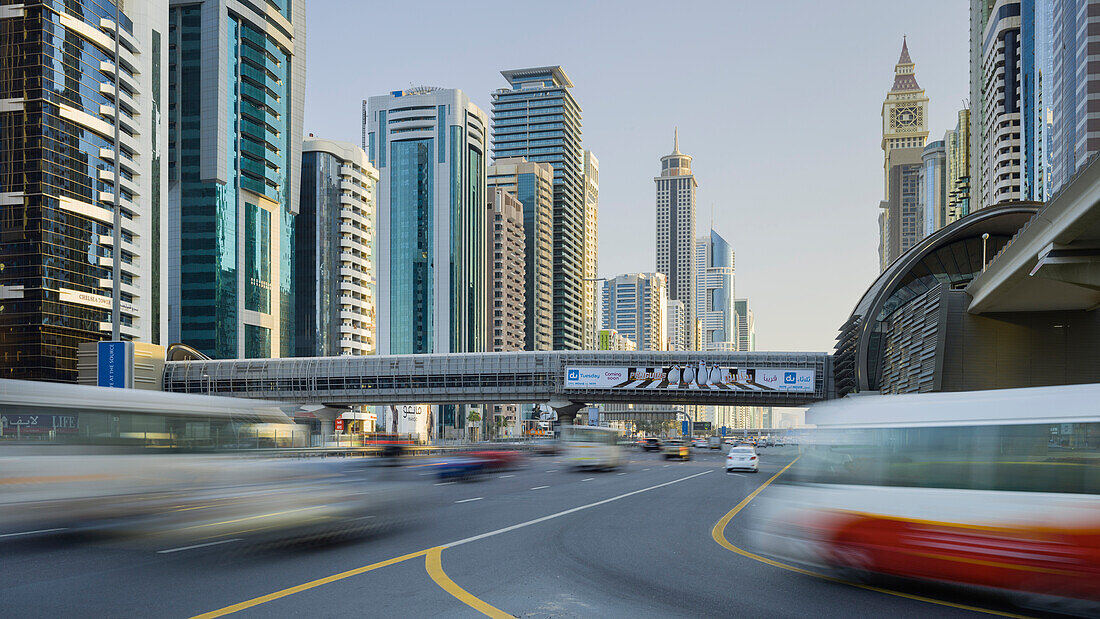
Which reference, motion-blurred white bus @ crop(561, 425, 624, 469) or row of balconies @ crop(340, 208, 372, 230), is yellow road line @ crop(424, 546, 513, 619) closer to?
motion-blurred white bus @ crop(561, 425, 624, 469)

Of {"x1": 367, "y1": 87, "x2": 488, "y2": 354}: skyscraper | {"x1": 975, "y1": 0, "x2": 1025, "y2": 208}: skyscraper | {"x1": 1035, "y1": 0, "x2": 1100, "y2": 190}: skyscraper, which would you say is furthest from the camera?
{"x1": 367, "y1": 87, "x2": 488, "y2": 354}: skyscraper

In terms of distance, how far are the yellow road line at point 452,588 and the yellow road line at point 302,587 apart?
12.9 inches

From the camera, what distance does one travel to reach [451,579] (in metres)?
10.5

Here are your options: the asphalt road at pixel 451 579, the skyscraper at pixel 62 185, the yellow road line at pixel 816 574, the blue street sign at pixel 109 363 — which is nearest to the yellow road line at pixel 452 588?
the asphalt road at pixel 451 579

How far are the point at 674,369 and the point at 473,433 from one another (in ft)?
281

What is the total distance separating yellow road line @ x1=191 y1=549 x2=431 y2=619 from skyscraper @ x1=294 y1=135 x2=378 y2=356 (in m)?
136

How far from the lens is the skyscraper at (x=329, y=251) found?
146375 millimetres

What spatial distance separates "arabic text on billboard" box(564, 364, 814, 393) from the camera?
9000 cm

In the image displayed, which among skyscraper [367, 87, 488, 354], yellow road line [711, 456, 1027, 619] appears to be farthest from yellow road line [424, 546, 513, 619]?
skyscraper [367, 87, 488, 354]

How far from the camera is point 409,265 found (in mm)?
176875

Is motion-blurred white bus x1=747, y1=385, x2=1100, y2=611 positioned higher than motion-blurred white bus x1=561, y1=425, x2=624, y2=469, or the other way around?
motion-blurred white bus x1=747, y1=385, x2=1100, y2=611

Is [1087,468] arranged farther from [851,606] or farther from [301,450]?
[301,450]

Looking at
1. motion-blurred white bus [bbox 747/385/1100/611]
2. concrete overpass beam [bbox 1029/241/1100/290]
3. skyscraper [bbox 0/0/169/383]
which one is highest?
skyscraper [bbox 0/0/169/383]

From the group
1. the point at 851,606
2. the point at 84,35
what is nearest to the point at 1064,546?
the point at 851,606
